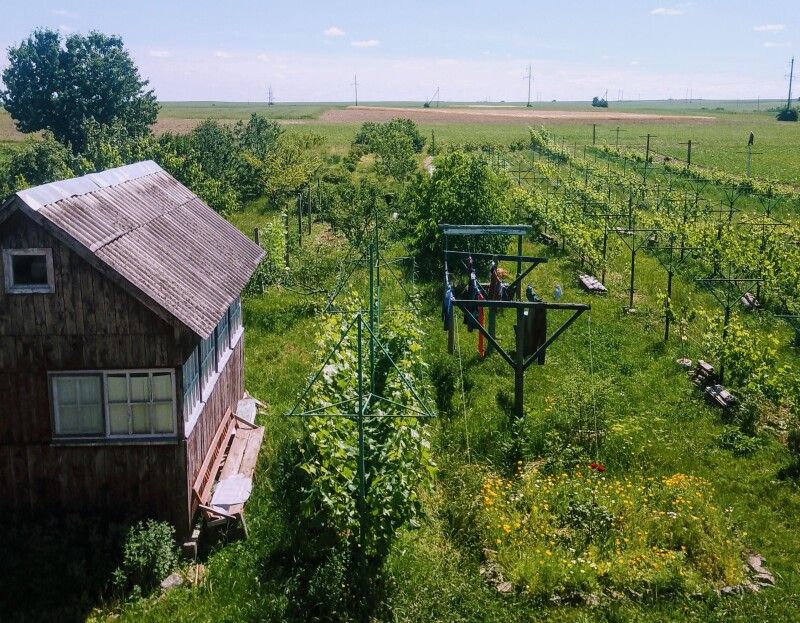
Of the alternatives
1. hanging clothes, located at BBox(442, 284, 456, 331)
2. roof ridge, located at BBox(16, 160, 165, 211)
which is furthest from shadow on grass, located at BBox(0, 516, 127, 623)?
hanging clothes, located at BBox(442, 284, 456, 331)

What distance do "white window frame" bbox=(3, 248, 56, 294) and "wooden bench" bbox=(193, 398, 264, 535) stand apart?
393 centimetres

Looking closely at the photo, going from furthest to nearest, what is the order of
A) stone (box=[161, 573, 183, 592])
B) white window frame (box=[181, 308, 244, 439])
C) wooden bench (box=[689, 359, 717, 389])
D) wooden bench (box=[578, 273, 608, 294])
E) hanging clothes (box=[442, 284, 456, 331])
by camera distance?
wooden bench (box=[578, 273, 608, 294]), wooden bench (box=[689, 359, 717, 389]), hanging clothes (box=[442, 284, 456, 331]), white window frame (box=[181, 308, 244, 439]), stone (box=[161, 573, 183, 592])

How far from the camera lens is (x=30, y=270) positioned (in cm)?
1138

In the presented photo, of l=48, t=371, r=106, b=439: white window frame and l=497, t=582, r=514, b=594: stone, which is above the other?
l=48, t=371, r=106, b=439: white window frame

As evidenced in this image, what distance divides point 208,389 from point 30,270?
3780 millimetres

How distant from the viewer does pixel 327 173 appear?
52094 millimetres

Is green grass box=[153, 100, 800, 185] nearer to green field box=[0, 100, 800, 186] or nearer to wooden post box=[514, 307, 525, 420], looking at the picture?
green field box=[0, 100, 800, 186]

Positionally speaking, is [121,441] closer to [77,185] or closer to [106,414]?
[106,414]

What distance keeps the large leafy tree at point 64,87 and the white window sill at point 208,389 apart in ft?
142

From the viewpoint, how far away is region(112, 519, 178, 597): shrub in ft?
36.4

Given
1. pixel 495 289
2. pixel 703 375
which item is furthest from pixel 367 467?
pixel 703 375

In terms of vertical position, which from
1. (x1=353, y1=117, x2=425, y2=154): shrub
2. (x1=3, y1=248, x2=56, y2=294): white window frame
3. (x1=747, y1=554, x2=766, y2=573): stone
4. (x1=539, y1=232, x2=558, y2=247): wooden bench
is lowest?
Answer: (x1=747, y1=554, x2=766, y2=573): stone

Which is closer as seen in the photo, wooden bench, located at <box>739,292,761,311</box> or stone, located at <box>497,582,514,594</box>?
stone, located at <box>497,582,514,594</box>

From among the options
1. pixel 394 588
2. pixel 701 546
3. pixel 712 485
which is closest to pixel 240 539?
pixel 394 588
